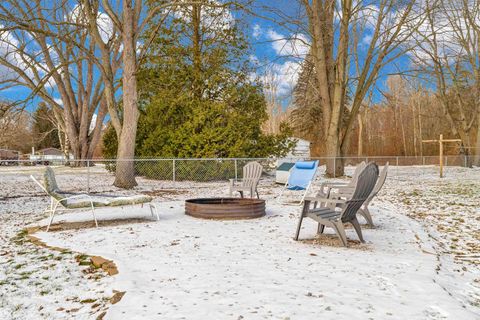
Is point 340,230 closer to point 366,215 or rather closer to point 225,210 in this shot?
point 366,215

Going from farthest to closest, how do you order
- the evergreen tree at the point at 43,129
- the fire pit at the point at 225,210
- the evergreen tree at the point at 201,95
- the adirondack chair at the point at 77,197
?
the evergreen tree at the point at 43,129, the evergreen tree at the point at 201,95, the fire pit at the point at 225,210, the adirondack chair at the point at 77,197

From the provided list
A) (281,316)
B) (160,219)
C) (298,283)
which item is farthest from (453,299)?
(160,219)

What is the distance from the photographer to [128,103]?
1327 cm

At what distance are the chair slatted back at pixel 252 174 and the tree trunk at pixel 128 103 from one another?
5.31 meters

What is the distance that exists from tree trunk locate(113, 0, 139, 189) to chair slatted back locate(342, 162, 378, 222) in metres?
9.64

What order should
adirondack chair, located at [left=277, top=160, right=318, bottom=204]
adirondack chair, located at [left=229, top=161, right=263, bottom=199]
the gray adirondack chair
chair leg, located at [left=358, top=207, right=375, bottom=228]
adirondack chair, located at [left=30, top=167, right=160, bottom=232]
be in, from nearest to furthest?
1. the gray adirondack chair
2. adirondack chair, located at [left=30, top=167, right=160, bottom=232]
3. chair leg, located at [left=358, top=207, right=375, bottom=228]
4. adirondack chair, located at [left=229, top=161, right=263, bottom=199]
5. adirondack chair, located at [left=277, top=160, right=318, bottom=204]

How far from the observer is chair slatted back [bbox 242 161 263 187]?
368 inches

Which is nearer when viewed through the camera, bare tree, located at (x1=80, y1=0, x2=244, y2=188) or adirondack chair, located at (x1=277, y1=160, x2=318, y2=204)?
adirondack chair, located at (x1=277, y1=160, x2=318, y2=204)

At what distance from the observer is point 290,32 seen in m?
17.7

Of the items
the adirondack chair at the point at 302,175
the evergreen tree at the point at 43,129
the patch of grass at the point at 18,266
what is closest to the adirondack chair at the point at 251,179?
the adirondack chair at the point at 302,175

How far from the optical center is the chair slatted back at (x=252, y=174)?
935 centimetres

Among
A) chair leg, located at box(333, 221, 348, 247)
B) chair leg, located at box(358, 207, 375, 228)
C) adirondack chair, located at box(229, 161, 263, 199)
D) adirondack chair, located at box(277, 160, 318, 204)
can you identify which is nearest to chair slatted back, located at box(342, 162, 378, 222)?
chair leg, located at box(333, 221, 348, 247)

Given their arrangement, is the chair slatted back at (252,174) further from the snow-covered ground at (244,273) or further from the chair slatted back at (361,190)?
the chair slatted back at (361,190)

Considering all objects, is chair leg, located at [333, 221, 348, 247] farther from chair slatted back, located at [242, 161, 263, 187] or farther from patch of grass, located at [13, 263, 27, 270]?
chair slatted back, located at [242, 161, 263, 187]
